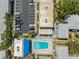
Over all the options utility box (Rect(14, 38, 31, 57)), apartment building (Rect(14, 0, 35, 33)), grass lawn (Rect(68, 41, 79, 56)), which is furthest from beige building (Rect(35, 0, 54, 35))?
grass lawn (Rect(68, 41, 79, 56))

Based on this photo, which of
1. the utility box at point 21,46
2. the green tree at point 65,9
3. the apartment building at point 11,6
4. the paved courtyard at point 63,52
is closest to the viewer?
the utility box at point 21,46

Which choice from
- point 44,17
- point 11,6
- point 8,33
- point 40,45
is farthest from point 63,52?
point 11,6

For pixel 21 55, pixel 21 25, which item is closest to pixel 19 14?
pixel 21 25

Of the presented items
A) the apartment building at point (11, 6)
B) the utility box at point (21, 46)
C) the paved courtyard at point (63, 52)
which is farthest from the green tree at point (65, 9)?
the apartment building at point (11, 6)

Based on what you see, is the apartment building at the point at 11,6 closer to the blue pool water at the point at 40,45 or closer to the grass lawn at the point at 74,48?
the blue pool water at the point at 40,45

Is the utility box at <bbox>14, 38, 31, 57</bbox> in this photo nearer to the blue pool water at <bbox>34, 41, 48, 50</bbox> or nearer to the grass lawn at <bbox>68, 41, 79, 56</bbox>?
the blue pool water at <bbox>34, 41, 48, 50</bbox>

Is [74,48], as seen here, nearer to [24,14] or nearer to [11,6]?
[24,14]

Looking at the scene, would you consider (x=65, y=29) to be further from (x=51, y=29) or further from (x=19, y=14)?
(x=19, y=14)
